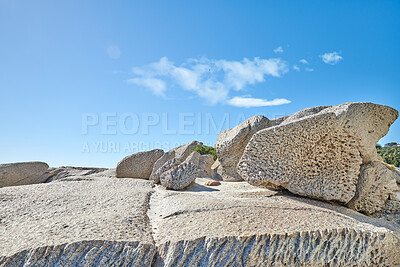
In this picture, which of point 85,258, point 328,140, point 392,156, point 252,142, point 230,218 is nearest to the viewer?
point 85,258

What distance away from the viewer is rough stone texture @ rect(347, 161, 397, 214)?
15.0ft

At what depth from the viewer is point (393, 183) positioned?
4.72 m

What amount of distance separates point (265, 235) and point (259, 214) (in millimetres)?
526

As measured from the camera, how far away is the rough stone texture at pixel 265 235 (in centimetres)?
284

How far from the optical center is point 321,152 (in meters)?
4.52

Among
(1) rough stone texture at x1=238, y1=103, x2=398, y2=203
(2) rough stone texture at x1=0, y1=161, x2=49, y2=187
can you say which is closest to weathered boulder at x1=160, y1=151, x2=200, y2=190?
(1) rough stone texture at x1=238, y1=103, x2=398, y2=203

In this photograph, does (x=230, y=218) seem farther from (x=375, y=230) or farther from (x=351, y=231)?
(x=375, y=230)

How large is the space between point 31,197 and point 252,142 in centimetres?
419

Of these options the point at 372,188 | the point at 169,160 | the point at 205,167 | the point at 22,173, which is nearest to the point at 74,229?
the point at 169,160

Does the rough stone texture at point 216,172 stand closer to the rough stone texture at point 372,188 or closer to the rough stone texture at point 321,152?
the rough stone texture at point 321,152

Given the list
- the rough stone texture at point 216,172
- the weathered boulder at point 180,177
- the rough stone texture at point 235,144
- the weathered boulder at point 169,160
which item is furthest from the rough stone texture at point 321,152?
the rough stone texture at point 216,172

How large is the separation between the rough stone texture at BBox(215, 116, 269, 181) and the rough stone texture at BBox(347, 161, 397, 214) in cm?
314

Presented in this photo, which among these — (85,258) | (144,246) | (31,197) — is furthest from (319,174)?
(31,197)

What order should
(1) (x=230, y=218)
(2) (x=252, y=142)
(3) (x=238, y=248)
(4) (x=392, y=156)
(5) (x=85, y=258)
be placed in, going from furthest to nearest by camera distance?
(4) (x=392, y=156) → (2) (x=252, y=142) → (1) (x=230, y=218) → (3) (x=238, y=248) → (5) (x=85, y=258)
